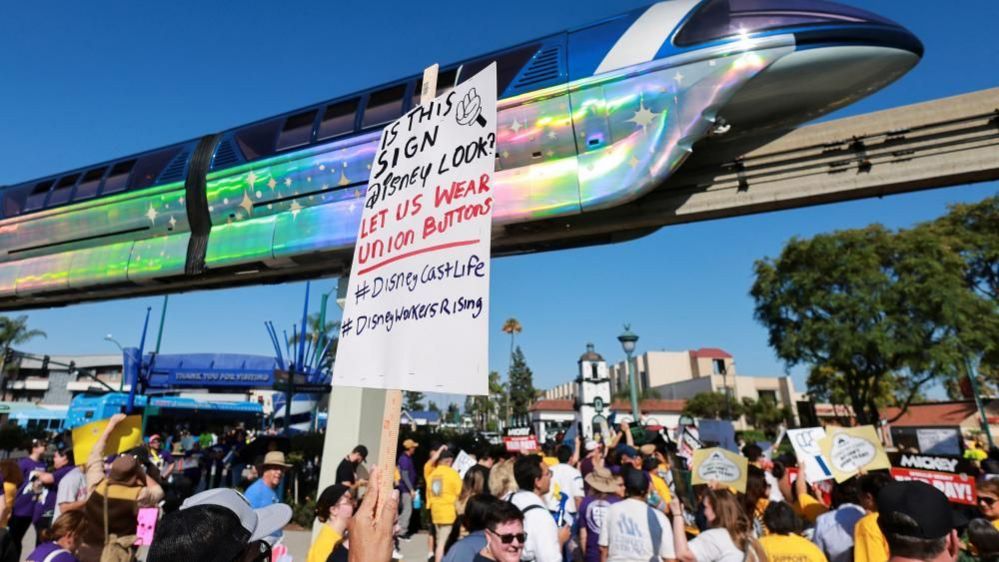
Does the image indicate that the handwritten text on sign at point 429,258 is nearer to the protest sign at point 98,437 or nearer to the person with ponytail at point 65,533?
the person with ponytail at point 65,533

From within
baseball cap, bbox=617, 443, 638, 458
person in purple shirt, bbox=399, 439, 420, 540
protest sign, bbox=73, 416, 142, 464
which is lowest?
person in purple shirt, bbox=399, 439, 420, 540

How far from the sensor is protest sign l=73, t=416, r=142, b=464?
498cm

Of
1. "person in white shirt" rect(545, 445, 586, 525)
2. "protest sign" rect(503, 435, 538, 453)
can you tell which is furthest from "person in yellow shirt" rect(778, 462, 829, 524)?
"protest sign" rect(503, 435, 538, 453)

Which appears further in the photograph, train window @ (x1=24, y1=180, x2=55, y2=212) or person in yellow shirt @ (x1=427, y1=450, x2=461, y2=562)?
train window @ (x1=24, y1=180, x2=55, y2=212)

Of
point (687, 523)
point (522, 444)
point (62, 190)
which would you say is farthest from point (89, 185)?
point (687, 523)

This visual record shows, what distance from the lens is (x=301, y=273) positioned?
32.0 feet

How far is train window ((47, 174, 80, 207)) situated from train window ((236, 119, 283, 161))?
5.35 metres

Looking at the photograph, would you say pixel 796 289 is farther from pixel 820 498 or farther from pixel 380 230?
pixel 380 230

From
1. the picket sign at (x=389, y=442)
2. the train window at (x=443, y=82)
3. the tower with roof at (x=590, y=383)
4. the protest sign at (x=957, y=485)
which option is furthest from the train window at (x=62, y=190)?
the tower with roof at (x=590, y=383)

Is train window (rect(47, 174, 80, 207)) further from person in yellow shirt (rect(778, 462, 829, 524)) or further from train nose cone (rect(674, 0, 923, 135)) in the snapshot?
person in yellow shirt (rect(778, 462, 829, 524))

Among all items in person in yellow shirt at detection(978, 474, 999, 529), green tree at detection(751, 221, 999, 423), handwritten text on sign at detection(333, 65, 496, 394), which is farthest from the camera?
green tree at detection(751, 221, 999, 423)

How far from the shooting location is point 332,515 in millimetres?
3494

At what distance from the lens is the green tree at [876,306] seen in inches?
870

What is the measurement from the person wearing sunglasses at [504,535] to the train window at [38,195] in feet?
47.9
